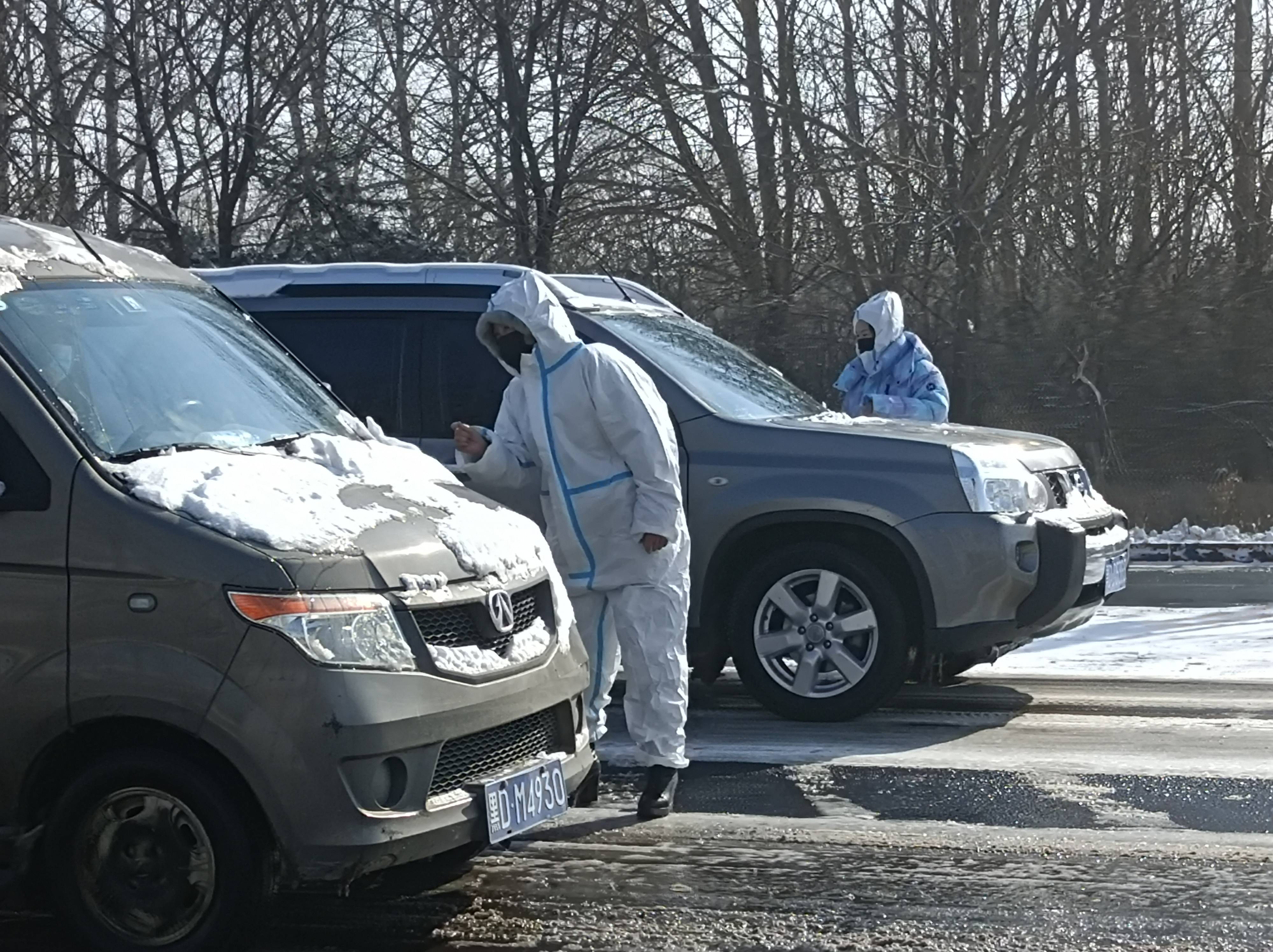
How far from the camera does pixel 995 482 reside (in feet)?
23.3

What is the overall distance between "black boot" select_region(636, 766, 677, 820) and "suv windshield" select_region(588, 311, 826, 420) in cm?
208

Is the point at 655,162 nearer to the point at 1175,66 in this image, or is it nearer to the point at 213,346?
the point at 1175,66

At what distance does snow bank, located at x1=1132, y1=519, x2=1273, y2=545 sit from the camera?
14.5 meters

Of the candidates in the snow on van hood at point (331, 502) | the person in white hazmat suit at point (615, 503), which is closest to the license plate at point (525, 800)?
the snow on van hood at point (331, 502)

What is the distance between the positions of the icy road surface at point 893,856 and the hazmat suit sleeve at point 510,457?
46.1 inches

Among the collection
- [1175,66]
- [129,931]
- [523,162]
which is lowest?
[129,931]

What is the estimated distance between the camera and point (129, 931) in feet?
13.3

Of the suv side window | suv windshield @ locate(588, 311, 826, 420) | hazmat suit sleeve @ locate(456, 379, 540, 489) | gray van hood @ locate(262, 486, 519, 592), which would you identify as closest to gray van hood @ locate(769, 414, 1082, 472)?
suv windshield @ locate(588, 311, 826, 420)

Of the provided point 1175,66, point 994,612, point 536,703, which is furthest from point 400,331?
point 1175,66

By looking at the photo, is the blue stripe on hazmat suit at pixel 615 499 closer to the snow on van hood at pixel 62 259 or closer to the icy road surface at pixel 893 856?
the icy road surface at pixel 893 856

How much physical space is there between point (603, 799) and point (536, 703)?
1607mm

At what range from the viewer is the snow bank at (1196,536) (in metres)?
14.5

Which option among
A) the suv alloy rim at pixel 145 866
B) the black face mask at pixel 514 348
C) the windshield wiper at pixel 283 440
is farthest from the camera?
the black face mask at pixel 514 348

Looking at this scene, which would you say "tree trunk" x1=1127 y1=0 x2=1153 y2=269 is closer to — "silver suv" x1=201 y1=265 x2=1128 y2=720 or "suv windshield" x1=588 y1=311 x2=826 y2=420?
"suv windshield" x1=588 y1=311 x2=826 y2=420
